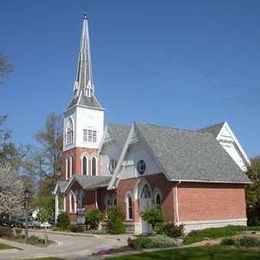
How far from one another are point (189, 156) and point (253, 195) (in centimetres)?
691

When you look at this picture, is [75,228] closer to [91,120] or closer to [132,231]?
[132,231]

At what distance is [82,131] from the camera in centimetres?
5581

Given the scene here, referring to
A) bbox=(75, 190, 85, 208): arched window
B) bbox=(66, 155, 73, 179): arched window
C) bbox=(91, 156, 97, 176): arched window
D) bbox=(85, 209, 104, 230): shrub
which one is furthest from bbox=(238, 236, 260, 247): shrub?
bbox=(66, 155, 73, 179): arched window

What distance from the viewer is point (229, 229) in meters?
29.5

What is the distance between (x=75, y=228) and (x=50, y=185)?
28738 millimetres

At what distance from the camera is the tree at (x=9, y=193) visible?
37.8 meters

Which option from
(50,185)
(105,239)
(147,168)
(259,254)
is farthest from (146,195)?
(50,185)

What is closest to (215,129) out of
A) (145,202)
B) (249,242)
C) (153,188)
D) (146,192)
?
(146,192)

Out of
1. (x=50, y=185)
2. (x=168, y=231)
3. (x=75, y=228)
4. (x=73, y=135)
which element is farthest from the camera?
(x=50, y=185)

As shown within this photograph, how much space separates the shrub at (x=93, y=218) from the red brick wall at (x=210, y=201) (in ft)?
30.4

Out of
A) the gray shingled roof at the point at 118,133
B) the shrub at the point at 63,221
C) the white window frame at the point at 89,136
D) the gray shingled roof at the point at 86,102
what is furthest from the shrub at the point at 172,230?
the gray shingled roof at the point at 86,102

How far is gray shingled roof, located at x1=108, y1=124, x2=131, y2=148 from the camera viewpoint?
45.5 meters

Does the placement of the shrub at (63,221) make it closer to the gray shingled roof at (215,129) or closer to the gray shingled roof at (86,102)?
the gray shingled roof at (215,129)

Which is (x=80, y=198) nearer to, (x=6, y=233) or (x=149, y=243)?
(x=6, y=233)
